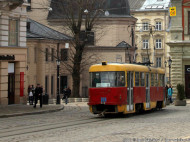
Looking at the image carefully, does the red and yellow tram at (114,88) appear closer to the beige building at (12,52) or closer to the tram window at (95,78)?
the tram window at (95,78)

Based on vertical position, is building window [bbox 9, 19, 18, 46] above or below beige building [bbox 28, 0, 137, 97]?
below

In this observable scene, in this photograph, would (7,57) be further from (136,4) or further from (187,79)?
(136,4)

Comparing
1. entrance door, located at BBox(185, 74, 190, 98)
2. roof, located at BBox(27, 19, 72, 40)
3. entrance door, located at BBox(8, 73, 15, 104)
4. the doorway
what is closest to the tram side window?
entrance door, located at BBox(8, 73, 15, 104)

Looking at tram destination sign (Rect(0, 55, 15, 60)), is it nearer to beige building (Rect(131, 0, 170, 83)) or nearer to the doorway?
the doorway

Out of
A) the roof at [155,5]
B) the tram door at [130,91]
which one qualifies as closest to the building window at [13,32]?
the tram door at [130,91]

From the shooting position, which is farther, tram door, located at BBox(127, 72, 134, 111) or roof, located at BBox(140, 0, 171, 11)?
roof, located at BBox(140, 0, 171, 11)

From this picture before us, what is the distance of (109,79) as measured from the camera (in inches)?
1032

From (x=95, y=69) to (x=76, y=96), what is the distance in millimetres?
27628

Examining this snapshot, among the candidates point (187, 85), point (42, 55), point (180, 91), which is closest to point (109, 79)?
point (180, 91)

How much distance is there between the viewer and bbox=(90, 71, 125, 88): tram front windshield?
1030 inches

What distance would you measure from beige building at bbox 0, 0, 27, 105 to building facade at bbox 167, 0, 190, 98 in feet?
59.1

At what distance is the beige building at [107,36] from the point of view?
222 feet

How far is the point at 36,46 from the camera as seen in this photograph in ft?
194

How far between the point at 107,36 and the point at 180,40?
18.7 m
